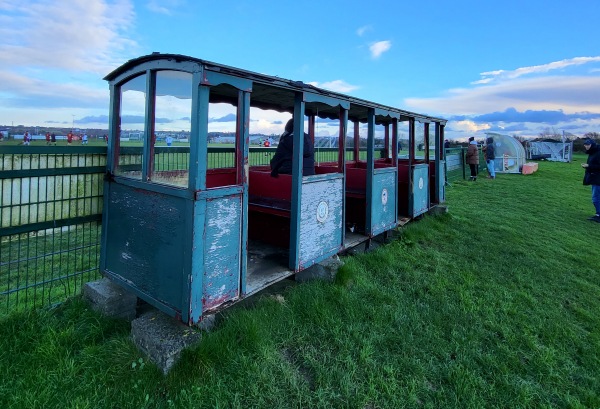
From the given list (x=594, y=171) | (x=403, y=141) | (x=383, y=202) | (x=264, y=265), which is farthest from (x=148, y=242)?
(x=594, y=171)

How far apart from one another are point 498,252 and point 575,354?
9.38 feet

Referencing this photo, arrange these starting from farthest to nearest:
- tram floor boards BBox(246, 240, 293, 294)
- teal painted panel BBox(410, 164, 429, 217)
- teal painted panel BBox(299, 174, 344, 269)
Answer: teal painted panel BBox(410, 164, 429, 217), teal painted panel BBox(299, 174, 344, 269), tram floor boards BBox(246, 240, 293, 294)

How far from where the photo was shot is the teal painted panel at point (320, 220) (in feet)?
13.9

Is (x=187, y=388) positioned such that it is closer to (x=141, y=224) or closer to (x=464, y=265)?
(x=141, y=224)

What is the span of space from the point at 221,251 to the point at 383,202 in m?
3.51

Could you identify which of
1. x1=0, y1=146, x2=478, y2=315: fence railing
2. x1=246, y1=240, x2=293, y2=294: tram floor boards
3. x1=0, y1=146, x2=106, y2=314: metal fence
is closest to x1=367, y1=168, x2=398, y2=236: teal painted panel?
x1=246, y1=240, x2=293, y2=294: tram floor boards

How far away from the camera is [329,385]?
288cm

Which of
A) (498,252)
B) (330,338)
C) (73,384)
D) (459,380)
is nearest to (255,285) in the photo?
(330,338)

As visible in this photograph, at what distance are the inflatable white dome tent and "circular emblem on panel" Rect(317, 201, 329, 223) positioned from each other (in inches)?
798

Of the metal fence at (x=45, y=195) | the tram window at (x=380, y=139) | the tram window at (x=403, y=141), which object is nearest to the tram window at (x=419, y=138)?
the tram window at (x=403, y=141)

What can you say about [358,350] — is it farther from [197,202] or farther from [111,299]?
[111,299]

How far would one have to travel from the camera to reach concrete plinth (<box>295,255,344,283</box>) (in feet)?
14.8

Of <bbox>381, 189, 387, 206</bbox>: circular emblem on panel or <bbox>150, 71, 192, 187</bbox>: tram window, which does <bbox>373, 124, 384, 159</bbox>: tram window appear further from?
<bbox>150, 71, 192, 187</bbox>: tram window

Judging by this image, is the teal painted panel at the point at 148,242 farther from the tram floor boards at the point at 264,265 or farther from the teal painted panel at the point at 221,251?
the tram floor boards at the point at 264,265
